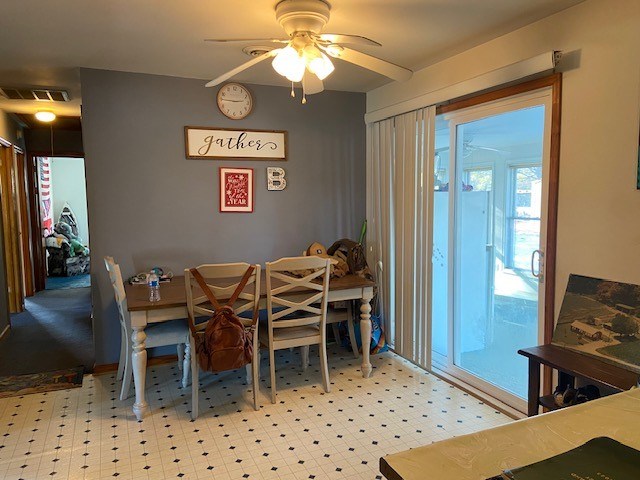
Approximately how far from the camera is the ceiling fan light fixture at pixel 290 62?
2143mm

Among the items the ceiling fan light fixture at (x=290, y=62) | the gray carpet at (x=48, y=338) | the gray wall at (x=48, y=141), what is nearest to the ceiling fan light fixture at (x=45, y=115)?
the gray wall at (x=48, y=141)

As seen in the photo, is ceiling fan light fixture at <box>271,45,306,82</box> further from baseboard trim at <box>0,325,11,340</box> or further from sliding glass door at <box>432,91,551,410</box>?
baseboard trim at <box>0,325,11,340</box>

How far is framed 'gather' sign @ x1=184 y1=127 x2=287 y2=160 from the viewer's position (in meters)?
3.77

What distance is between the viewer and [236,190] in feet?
12.9

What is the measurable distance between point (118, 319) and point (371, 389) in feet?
6.69

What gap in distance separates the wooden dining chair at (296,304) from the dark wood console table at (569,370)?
4.49ft

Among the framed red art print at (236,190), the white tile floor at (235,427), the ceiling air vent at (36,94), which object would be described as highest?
the ceiling air vent at (36,94)

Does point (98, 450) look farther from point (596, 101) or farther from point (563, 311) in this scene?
point (596, 101)

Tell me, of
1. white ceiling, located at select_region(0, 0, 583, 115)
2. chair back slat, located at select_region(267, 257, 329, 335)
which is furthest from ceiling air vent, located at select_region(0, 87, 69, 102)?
chair back slat, located at select_region(267, 257, 329, 335)

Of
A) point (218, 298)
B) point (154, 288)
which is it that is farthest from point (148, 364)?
point (218, 298)

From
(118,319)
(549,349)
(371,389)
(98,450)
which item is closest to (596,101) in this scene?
(549,349)

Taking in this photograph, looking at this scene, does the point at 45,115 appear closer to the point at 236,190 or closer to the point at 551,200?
the point at 236,190

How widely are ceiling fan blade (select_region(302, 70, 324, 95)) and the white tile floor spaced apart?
77.9 inches

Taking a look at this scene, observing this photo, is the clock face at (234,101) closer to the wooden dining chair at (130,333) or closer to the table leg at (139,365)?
the wooden dining chair at (130,333)
